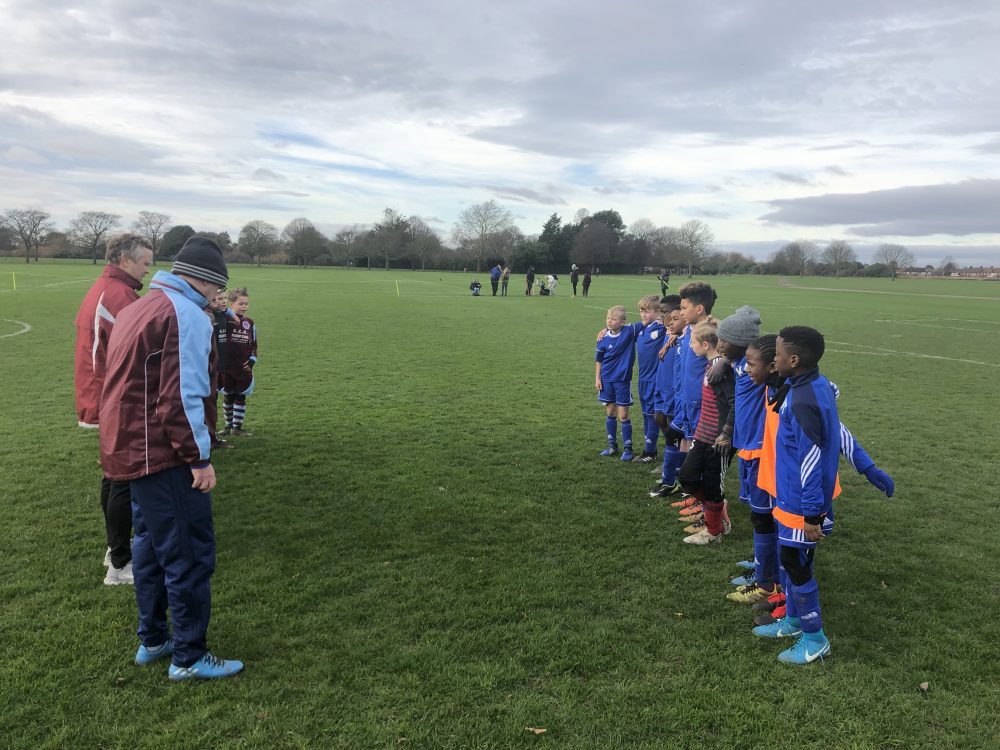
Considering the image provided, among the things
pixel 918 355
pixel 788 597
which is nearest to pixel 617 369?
pixel 788 597

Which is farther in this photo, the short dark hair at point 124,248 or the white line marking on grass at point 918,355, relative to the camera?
the white line marking on grass at point 918,355

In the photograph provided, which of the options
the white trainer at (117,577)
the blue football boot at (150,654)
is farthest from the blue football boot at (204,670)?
the white trainer at (117,577)

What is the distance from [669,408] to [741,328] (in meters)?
1.95

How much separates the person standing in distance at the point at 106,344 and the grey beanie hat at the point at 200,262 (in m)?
1.27

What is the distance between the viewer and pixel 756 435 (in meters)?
4.52

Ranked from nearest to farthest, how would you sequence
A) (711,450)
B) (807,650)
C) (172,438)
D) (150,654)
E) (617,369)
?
(172,438) < (150,654) < (807,650) < (711,450) < (617,369)

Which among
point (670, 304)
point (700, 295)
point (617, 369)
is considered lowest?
point (617, 369)

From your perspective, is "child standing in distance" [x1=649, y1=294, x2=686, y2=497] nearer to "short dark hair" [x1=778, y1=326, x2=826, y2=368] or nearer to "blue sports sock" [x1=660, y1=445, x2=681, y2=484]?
"blue sports sock" [x1=660, y1=445, x2=681, y2=484]

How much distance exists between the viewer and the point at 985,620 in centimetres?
413

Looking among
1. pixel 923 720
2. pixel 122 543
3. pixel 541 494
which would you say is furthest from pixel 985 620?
pixel 122 543

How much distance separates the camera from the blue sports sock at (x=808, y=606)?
3674mm

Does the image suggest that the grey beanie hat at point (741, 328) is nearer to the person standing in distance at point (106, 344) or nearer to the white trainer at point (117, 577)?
the person standing in distance at point (106, 344)

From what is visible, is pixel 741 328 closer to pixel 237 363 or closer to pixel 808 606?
pixel 808 606

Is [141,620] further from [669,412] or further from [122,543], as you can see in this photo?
[669,412]
